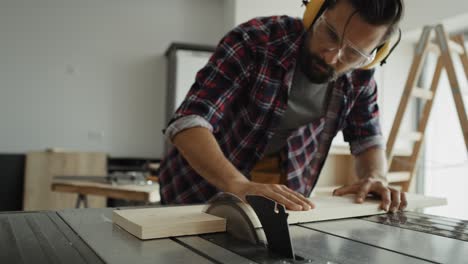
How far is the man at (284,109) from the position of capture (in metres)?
1.12

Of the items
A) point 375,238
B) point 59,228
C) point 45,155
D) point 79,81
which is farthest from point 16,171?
point 375,238

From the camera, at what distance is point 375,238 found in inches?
31.1

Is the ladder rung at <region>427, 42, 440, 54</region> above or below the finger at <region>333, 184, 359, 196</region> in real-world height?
above

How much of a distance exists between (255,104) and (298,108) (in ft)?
0.60

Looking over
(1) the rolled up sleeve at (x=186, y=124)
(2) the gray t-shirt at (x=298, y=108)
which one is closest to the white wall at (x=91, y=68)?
(2) the gray t-shirt at (x=298, y=108)

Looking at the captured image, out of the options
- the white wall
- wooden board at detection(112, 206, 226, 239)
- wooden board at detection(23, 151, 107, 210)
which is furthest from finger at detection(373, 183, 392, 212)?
the white wall

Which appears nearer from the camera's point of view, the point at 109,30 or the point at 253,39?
the point at 253,39

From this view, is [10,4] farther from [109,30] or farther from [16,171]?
[16,171]

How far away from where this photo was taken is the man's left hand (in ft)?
3.68

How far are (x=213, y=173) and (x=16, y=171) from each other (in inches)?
151

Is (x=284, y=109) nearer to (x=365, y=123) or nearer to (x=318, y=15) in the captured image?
(x=318, y=15)

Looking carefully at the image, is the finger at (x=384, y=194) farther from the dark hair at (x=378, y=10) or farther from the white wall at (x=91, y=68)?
the white wall at (x=91, y=68)

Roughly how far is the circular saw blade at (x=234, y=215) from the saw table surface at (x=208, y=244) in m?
0.02

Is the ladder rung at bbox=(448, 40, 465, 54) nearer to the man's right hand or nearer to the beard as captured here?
the beard
